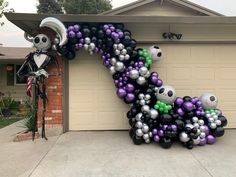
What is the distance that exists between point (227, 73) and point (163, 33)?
6.88ft

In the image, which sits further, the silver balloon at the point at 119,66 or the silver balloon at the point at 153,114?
the silver balloon at the point at 119,66

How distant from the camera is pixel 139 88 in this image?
6176mm

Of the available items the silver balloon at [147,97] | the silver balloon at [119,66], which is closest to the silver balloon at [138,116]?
the silver balloon at [147,97]

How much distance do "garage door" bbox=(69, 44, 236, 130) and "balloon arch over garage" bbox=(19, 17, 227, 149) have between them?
78cm

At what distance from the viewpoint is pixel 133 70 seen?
19.8 ft

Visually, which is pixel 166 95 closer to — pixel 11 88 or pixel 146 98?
pixel 146 98

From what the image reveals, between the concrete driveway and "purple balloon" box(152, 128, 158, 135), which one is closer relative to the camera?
the concrete driveway

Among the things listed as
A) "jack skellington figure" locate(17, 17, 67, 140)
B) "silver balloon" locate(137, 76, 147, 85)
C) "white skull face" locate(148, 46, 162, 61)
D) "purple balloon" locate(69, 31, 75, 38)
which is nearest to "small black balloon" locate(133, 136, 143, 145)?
"silver balloon" locate(137, 76, 147, 85)

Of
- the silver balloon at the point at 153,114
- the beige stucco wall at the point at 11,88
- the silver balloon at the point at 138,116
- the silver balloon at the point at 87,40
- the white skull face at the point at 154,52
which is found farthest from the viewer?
the beige stucco wall at the point at 11,88

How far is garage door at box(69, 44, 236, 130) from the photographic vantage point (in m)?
7.07

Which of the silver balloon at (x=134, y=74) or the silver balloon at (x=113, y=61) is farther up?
the silver balloon at (x=113, y=61)

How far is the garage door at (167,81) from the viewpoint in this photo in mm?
7066

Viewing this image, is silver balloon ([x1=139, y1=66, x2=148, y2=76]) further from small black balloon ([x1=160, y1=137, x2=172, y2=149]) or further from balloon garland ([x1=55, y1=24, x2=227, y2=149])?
small black balloon ([x1=160, y1=137, x2=172, y2=149])

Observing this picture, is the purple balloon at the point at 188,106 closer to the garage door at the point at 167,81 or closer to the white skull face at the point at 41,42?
the garage door at the point at 167,81
